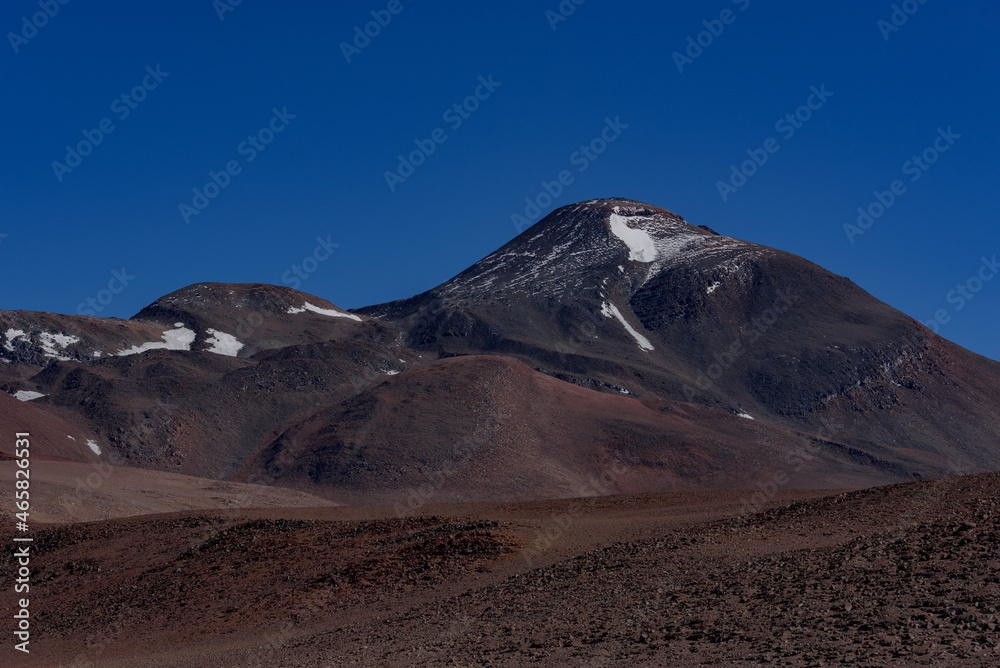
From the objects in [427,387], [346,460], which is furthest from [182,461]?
[427,387]

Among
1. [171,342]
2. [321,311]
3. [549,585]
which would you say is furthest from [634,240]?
[549,585]

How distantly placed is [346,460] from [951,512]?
215 feet

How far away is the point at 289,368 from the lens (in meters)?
110

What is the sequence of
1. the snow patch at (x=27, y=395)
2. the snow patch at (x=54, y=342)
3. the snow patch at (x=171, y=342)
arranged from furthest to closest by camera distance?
the snow patch at (x=171, y=342), the snow patch at (x=54, y=342), the snow patch at (x=27, y=395)

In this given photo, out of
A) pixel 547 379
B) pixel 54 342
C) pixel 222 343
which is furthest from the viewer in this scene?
pixel 222 343

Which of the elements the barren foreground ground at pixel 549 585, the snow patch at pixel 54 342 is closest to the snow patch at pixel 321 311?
the snow patch at pixel 54 342

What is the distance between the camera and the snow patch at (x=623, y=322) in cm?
13838

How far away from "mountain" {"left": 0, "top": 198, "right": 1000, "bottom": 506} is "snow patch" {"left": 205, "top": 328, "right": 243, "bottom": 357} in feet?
1.32

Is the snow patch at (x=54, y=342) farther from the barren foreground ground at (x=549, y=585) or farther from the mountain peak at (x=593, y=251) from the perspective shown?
the barren foreground ground at (x=549, y=585)

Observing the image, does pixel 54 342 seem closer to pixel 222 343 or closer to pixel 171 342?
pixel 171 342

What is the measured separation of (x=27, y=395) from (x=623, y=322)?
80934 millimetres

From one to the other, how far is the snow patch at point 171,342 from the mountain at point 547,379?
48 cm

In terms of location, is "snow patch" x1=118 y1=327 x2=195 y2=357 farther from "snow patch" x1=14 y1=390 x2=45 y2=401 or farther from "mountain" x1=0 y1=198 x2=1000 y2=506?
"snow patch" x1=14 y1=390 x2=45 y2=401

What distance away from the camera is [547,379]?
335 ft
